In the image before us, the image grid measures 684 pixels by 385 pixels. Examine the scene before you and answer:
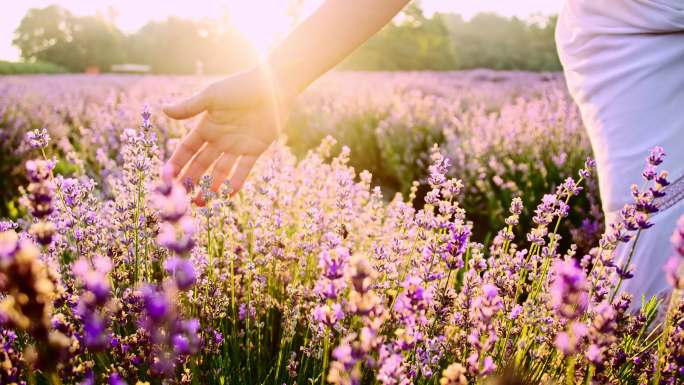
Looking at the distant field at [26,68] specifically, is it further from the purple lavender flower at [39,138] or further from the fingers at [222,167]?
the purple lavender flower at [39,138]

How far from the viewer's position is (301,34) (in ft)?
6.46

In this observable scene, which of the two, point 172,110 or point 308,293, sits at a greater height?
point 172,110

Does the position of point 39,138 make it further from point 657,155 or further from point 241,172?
point 657,155

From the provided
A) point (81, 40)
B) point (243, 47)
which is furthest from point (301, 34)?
point (81, 40)

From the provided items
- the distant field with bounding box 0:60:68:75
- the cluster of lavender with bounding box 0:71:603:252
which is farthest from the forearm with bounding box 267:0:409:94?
the distant field with bounding box 0:60:68:75

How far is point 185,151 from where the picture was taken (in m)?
2.17

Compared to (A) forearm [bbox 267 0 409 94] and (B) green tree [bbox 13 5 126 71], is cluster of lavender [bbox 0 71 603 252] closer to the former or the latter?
(A) forearm [bbox 267 0 409 94]

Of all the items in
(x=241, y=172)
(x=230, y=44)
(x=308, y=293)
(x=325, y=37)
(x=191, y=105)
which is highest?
(x=230, y=44)

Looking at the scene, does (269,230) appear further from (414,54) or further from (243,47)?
(243,47)

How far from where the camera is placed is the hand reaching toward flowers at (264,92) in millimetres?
1930

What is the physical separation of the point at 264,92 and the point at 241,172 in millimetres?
334

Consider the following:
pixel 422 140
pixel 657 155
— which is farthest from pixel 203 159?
pixel 422 140

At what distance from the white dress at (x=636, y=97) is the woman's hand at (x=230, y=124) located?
47.5 inches

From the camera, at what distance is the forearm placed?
1.90 meters
